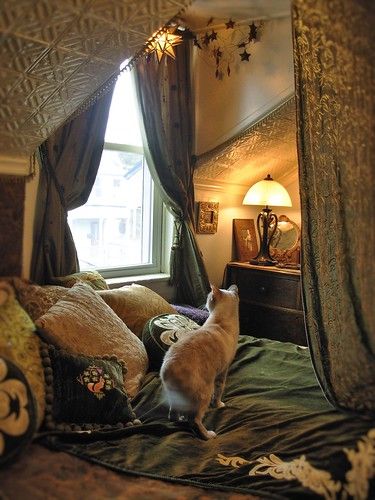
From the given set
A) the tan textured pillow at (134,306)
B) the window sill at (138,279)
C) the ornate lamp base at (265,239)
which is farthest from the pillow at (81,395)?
the ornate lamp base at (265,239)

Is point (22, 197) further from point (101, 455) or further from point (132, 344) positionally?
point (101, 455)

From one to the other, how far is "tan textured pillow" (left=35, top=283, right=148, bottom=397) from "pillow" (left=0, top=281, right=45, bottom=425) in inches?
4.2

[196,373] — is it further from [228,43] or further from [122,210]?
[228,43]

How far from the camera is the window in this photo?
8.75 feet

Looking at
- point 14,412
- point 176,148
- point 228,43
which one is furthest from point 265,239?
point 14,412

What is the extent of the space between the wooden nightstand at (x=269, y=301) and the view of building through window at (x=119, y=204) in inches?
31.4

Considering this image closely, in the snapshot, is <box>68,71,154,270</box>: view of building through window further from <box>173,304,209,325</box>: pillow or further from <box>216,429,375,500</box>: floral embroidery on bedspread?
<box>216,429,375,500</box>: floral embroidery on bedspread

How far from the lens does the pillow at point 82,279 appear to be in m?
2.12

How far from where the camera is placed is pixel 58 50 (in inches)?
55.6

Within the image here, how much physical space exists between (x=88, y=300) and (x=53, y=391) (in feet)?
Answer: 1.65

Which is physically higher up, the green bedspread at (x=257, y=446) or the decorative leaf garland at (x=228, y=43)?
the decorative leaf garland at (x=228, y=43)

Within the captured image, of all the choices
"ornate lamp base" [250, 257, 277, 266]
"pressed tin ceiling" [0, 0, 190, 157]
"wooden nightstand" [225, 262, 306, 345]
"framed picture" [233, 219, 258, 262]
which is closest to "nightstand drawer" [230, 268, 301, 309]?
"wooden nightstand" [225, 262, 306, 345]

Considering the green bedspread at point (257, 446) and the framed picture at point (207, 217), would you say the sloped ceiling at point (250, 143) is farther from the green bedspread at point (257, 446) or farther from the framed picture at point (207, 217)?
the green bedspread at point (257, 446)

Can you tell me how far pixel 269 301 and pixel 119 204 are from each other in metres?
1.33
